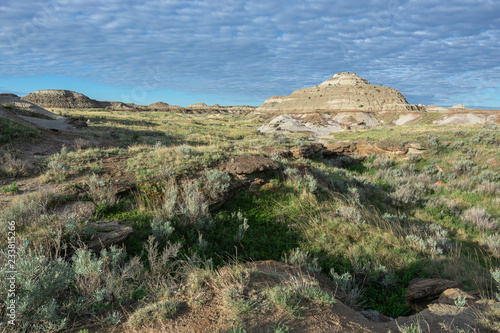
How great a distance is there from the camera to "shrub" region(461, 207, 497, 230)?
7.60 meters

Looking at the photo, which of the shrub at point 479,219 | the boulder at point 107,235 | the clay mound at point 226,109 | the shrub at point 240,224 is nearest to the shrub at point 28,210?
the boulder at point 107,235

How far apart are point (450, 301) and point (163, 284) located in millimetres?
4313

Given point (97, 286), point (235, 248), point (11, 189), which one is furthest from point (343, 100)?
point (97, 286)

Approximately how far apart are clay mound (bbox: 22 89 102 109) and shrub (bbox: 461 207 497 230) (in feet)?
287

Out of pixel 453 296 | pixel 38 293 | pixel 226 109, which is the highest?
pixel 226 109

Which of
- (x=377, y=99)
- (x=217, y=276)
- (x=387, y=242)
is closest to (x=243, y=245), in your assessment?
(x=217, y=276)

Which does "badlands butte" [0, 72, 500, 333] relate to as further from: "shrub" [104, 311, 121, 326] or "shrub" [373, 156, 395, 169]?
"shrub" [373, 156, 395, 169]

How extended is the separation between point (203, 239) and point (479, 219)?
871 centimetres

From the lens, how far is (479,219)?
310 inches

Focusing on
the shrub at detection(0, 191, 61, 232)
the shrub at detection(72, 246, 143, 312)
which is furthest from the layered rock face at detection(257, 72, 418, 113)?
the shrub at detection(72, 246, 143, 312)

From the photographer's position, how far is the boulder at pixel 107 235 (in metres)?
4.36

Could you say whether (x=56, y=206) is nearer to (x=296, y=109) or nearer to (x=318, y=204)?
(x=318, y=204)

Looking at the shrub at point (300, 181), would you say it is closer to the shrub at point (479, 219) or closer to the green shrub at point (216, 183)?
the green shrub at point (216, 183)

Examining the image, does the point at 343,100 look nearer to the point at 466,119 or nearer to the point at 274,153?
the point at 466,119
